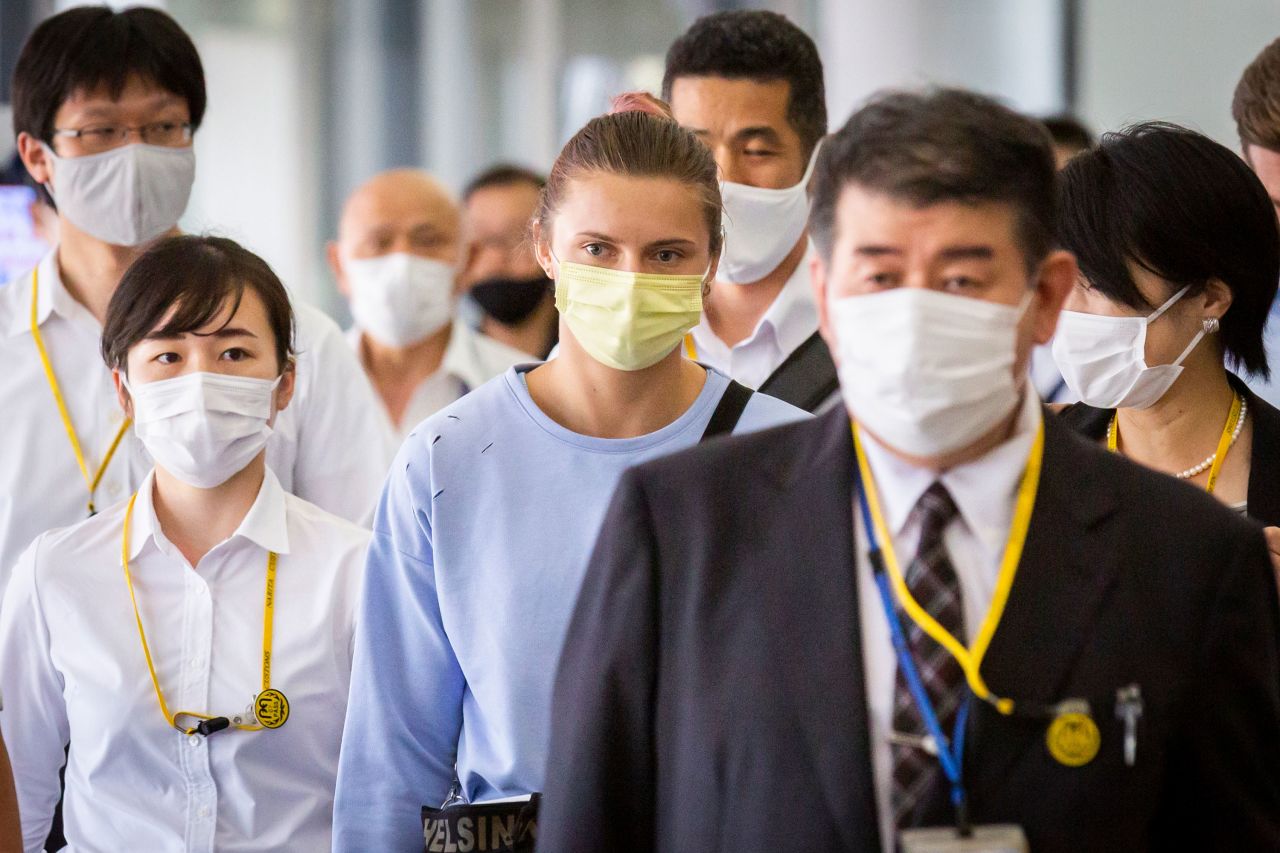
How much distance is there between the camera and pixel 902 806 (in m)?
1.67

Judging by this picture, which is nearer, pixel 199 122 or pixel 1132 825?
pixel 1132 825

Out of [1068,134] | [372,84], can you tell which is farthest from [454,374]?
[372,84]

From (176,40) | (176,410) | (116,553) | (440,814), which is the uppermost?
(176,40)

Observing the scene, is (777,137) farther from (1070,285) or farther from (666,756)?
(666,756)

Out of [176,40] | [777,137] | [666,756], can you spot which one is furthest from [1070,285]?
[176,40]

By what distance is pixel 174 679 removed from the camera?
2701mm

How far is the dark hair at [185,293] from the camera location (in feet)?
9.29

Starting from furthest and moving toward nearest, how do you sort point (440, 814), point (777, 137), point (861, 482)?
point (777, 137), point (440, 814), point (861, 482)

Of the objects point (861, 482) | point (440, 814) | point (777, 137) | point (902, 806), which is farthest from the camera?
point (777, 137)

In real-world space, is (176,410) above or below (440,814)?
above

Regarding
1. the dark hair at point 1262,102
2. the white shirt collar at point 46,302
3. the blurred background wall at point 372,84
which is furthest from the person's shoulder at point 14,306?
the blurred background wall at point 372,84

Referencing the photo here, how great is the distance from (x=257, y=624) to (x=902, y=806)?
4.87ft

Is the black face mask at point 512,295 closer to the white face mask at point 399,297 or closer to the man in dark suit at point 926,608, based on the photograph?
the white face mask at point 399,297

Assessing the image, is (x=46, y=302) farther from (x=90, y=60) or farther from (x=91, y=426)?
(x=90, y=60)
